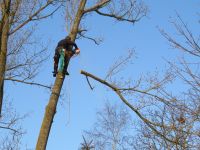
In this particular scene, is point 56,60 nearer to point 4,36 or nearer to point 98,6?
point 98,6

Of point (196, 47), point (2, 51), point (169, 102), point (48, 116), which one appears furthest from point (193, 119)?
point (2, 51)

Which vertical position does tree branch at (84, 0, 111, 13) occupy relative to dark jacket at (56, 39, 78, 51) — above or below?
above

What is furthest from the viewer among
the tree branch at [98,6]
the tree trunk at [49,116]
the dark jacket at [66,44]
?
the tree branch at [98,6]

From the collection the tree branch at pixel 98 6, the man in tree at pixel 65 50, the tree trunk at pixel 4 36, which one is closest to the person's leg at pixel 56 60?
the man in tree at pixel 65 50

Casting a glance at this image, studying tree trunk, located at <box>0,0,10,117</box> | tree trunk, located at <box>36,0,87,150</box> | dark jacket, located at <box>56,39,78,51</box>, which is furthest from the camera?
tree trunk, located at <box>0,0,10,117</box>

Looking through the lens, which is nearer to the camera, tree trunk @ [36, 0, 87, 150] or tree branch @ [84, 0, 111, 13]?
tree trunk @ [36, 0, 87, 150]

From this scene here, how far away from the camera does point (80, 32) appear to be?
340 inches

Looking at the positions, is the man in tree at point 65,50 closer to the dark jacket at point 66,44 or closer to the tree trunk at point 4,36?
the dark jacket at point 66,44

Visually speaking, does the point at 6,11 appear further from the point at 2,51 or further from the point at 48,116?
the point at 48,116

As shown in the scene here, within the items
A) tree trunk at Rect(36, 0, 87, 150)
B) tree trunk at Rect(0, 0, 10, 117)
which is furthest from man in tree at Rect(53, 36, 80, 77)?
tree trunk at Rect(0, 0, 10, 117)

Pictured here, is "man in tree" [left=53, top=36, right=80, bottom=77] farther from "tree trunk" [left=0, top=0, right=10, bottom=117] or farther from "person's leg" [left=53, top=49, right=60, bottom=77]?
"tree trunk" [left=0, top=0, right=10, bottom=117]

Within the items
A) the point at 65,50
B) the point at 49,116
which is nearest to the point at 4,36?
the point at 65,50

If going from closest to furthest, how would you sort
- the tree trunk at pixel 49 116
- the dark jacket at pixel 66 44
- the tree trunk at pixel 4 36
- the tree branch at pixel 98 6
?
1. the tree trunk at pixel 49 116
2. the dark jacket at pixel 66 44
3. the tree branch at pixel 98 6
4. the tree trunk at pixel 4 36

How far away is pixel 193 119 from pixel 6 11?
485cm
